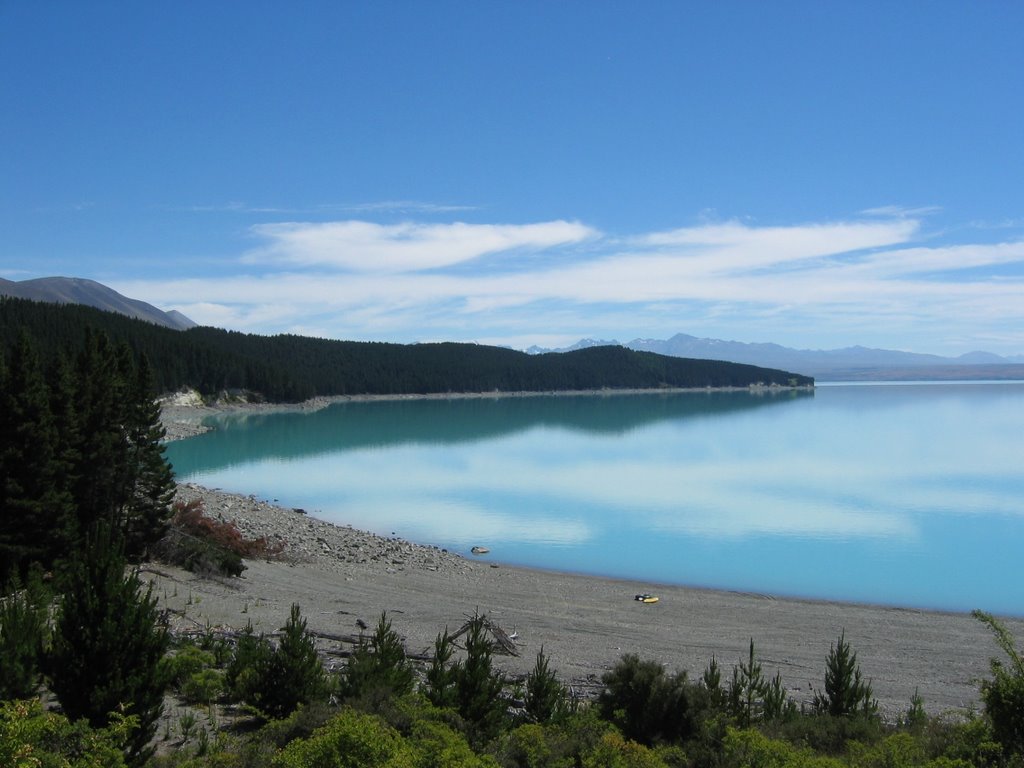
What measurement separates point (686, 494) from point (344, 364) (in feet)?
305

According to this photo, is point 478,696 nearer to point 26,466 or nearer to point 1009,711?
point 1009,711

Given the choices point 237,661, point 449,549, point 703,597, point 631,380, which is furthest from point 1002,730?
point 631,380

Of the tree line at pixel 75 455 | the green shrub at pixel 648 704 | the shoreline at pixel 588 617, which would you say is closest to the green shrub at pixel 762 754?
the green shrub at pixel 648 704

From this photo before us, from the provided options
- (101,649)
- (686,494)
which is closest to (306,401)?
(686,494)

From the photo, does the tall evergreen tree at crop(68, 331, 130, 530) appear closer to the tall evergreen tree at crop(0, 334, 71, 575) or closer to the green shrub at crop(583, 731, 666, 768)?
the tall evergreen tree at crop(0, 334, 71, 575)

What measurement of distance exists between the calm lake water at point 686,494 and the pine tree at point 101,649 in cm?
1719

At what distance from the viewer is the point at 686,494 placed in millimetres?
37969

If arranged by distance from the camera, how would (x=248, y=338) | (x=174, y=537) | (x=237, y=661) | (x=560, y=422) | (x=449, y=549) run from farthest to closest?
(x=248, y=338), (x=560, y=422), (x=449, y=549), (x=174, y=537), (x=237, y=661)

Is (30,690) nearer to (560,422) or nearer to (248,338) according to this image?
(560,422)

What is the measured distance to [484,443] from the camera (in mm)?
60469

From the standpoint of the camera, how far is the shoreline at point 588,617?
43.7ft

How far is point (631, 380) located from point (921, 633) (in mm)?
135990

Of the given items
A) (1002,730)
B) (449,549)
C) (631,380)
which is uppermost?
(631,380)

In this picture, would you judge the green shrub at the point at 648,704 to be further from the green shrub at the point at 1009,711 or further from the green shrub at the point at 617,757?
the green shrub at the point at 1009,711
